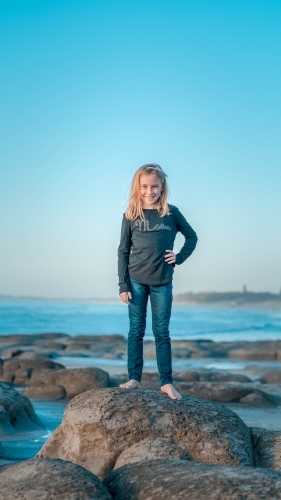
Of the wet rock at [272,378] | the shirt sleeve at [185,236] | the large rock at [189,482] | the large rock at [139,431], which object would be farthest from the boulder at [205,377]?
the large rock at [189,482]

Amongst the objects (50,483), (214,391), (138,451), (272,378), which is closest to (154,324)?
(138,451)

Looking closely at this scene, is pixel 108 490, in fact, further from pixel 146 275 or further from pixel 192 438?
pixel 146 275

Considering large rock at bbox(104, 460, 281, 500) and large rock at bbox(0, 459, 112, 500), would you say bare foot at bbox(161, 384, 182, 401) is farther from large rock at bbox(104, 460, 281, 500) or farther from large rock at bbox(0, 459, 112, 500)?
large rock at bbox(0, 459, 112, 500)

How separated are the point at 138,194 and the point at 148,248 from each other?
51 cm

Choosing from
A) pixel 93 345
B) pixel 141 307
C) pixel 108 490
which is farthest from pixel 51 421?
pixel 93 345

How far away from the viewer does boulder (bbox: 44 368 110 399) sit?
11523 millimetres

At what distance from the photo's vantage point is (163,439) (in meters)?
4.64

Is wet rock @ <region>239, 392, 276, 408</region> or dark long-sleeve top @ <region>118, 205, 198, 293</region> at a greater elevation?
dark long-sleeve top @ <region>118, 205, 198, 293</region>

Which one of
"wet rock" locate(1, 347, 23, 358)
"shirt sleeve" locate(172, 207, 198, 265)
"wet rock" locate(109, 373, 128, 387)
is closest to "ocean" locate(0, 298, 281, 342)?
"wet rock" locate(1, 347, 23, 358)

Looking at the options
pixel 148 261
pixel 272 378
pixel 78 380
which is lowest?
pixel 272 378

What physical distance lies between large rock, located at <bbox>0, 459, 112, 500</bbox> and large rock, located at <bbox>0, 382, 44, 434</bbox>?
444 centimetres

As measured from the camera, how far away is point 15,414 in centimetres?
817

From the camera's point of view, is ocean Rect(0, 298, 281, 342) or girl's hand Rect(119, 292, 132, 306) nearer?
girl's hand Rect(119, 292, 132, 306)

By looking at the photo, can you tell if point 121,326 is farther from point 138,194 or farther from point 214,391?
point 138,194
